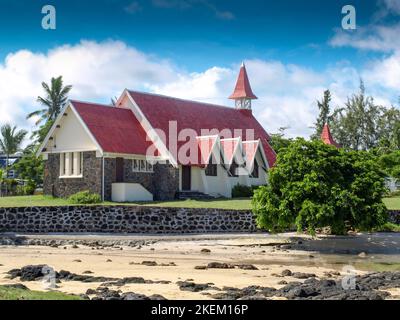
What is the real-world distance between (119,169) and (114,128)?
2.74 m

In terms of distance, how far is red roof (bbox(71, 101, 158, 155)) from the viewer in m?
39.8

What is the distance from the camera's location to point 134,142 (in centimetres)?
4134

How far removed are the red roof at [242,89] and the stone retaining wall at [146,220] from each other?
23833 mm

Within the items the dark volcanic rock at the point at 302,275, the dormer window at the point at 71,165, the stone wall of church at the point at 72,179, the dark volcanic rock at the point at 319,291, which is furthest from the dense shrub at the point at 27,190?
the dark volcanic rock at the point at 319,291

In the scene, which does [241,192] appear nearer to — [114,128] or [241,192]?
[241,192]

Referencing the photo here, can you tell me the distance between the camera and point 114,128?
4131 centimetres

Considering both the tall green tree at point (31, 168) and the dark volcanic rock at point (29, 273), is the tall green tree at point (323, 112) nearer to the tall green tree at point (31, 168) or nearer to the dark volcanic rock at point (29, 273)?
the tall green tree at point (31, 168)

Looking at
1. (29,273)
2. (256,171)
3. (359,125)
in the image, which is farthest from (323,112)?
(29,273)

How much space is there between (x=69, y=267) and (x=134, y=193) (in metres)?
20.2

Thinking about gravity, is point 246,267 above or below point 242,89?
below

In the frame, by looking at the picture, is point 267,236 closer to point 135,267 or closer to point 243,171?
point 135,267

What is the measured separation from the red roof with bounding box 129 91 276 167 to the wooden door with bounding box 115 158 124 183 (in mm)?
3435

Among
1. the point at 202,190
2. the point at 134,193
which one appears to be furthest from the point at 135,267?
the point at 202,190
